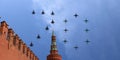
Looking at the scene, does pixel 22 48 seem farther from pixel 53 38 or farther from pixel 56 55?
pixel 53 38

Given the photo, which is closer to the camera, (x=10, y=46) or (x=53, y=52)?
(x=10, y=46)

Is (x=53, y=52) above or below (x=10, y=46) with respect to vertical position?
below

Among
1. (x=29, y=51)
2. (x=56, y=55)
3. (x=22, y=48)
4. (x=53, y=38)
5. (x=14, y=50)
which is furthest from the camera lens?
(x=53, y=38)

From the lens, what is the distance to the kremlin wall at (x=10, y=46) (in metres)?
24.7

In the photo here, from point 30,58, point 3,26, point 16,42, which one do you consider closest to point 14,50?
point 16,42

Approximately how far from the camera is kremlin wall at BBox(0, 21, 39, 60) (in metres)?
24.7

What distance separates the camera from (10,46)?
2608cm

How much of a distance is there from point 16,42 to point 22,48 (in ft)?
6.27

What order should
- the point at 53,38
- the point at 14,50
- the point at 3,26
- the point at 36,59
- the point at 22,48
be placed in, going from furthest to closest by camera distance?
the point at 53,38 → the point at 36,59 → the point at 22,48 → the point at 14,50 → the point at 3,26

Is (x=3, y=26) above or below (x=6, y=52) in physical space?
above

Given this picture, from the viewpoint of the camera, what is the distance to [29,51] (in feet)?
103

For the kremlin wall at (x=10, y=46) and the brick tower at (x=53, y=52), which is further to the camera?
the brick tower at (x=53, y=52)

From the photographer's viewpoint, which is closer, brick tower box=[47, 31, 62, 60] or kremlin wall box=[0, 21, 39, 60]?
kremlin wall box=[0, 21, 39, 60]

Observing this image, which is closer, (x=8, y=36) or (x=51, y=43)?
(x=8, y=36)
